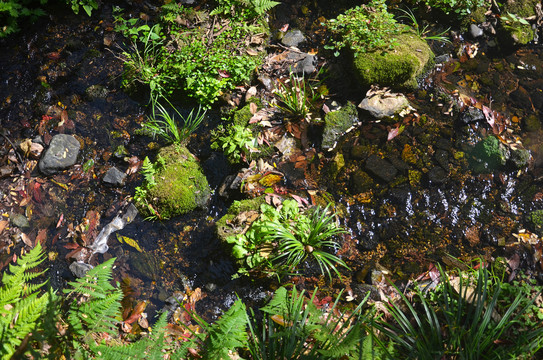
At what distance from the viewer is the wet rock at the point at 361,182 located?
468cm

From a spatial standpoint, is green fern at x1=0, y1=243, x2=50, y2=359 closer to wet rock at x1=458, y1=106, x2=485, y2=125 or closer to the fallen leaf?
the fallen leaf

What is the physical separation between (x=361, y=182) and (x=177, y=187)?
2500mm

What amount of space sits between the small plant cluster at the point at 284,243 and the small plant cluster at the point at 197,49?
2.17 m

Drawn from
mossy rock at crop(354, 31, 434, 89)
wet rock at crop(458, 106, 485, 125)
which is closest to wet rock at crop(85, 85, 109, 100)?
mossy rock at crop(354, 31, 434, 89)

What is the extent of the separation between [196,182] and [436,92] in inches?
155

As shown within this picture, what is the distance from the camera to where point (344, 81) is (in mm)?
5457

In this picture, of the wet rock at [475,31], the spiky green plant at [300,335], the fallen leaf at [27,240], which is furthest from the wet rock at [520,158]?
the fallen leaf at [27,240]

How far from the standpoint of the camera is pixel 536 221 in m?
4.32

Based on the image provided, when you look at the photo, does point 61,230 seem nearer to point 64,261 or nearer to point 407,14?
point 64,261

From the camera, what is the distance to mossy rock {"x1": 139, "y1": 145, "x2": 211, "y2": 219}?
449 cm

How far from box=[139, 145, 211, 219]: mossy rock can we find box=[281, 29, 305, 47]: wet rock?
2.68 meters

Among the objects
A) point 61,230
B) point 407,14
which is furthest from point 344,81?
point 61,230

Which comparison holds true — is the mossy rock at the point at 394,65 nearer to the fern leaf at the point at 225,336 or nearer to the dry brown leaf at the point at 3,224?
the fern leaf at the point at 225,336

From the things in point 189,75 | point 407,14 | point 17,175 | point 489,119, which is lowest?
point 17,175
